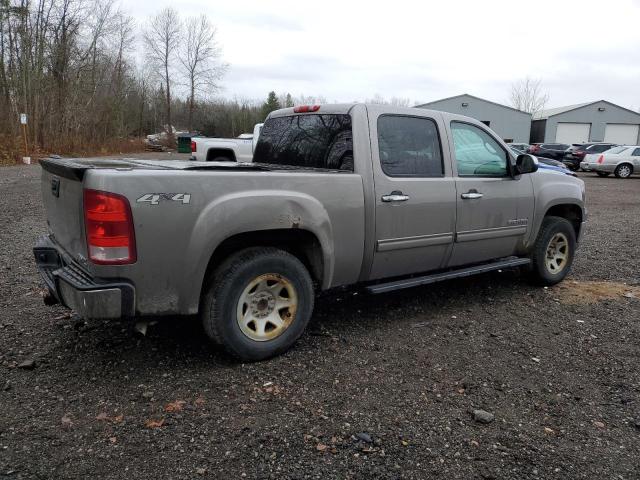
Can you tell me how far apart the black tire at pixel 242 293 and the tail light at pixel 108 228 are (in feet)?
2.03

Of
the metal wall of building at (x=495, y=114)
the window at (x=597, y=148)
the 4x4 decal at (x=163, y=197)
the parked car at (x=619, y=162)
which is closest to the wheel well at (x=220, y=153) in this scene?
the 4x4 decal at (x=163, y=197)

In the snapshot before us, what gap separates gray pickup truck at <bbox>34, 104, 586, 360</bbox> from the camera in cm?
300

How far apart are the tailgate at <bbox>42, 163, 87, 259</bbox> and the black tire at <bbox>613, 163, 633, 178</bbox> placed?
84.1ft

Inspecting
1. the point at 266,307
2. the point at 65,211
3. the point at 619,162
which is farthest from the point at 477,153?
the point at 619,162

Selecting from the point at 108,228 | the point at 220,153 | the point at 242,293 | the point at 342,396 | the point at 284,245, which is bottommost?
the point at 342,396

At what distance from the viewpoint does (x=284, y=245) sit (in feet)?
12.4

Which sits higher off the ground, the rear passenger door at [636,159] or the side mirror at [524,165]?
the rear passenger door at [636,159]

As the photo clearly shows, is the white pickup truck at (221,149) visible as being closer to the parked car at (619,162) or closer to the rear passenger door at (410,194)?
the rear passenger door at (410,194)

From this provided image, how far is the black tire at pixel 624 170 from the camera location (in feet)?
77.6

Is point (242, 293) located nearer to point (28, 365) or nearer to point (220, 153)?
point (28, 365)

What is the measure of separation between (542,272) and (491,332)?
1540mm

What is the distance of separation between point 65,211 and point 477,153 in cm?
356

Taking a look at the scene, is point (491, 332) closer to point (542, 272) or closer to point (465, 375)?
point (465, 375)

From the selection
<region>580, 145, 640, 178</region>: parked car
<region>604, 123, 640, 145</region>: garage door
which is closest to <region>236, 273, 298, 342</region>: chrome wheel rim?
<region>580, 145, 640, 178</region>: parked car
